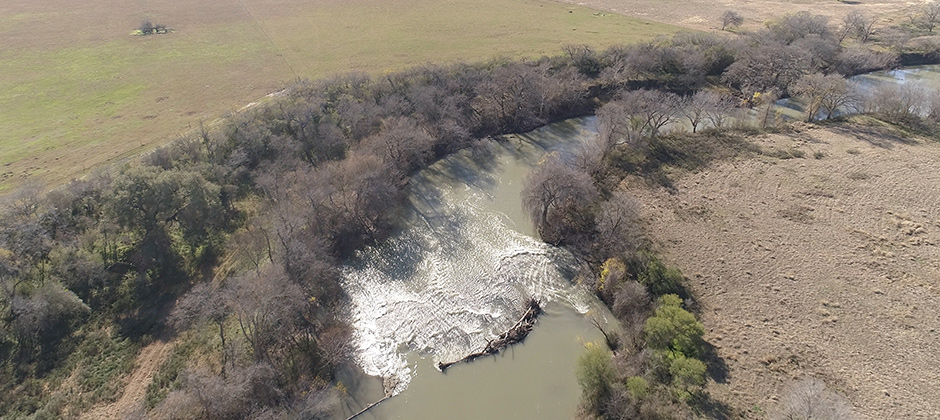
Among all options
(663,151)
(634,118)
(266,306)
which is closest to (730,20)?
(634,118)

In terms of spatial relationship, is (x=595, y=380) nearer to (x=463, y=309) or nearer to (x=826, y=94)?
(x=463, y=309)

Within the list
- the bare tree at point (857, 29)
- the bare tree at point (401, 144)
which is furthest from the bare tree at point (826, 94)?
the bare tree at point (401, 144)

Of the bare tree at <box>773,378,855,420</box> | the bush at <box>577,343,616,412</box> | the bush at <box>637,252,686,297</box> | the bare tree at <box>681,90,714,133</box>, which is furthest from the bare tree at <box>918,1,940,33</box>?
the bush at <box>577,343,616,412</box>

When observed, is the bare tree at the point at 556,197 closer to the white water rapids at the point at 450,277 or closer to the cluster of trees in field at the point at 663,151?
the cluster of trees in field at the point at 663,151

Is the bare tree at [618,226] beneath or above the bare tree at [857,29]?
beneath

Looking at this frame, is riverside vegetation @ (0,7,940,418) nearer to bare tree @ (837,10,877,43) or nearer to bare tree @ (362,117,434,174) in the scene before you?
bare tree @ (362,117,434,174)

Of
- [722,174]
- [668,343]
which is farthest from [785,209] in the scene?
[668,343]
